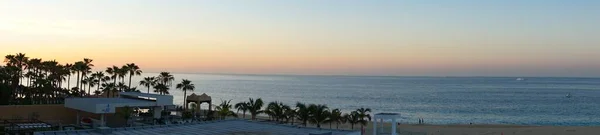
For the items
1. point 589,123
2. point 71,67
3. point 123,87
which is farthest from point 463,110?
point 71,67

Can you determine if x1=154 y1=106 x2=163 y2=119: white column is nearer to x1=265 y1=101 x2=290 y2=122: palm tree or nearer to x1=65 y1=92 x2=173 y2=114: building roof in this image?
x1=65 y1=92 x2=173 y2=114: building roof

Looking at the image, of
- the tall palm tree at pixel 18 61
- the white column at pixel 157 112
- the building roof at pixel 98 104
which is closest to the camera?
the building roof at pixel 98 104

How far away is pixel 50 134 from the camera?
24797mm

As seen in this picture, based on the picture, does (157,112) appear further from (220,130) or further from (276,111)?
(276,111)

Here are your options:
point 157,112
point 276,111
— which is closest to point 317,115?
point 276,111

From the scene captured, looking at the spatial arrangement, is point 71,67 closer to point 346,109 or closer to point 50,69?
point 50,69

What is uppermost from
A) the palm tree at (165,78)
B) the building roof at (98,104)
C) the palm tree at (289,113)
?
the palm tree at (165,78)

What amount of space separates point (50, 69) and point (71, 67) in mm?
4401

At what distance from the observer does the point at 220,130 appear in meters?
29.7

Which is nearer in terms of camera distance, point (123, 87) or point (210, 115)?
point (210, 115)

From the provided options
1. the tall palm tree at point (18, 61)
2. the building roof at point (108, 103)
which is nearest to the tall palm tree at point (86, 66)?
the tall palm tree at point (18, 61)

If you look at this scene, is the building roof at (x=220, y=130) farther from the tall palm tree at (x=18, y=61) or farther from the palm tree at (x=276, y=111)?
the tall palm tree at (x=18, y=61)

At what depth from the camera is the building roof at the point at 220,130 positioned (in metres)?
27.7

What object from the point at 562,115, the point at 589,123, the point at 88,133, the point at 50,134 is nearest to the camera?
the point at 50,134
